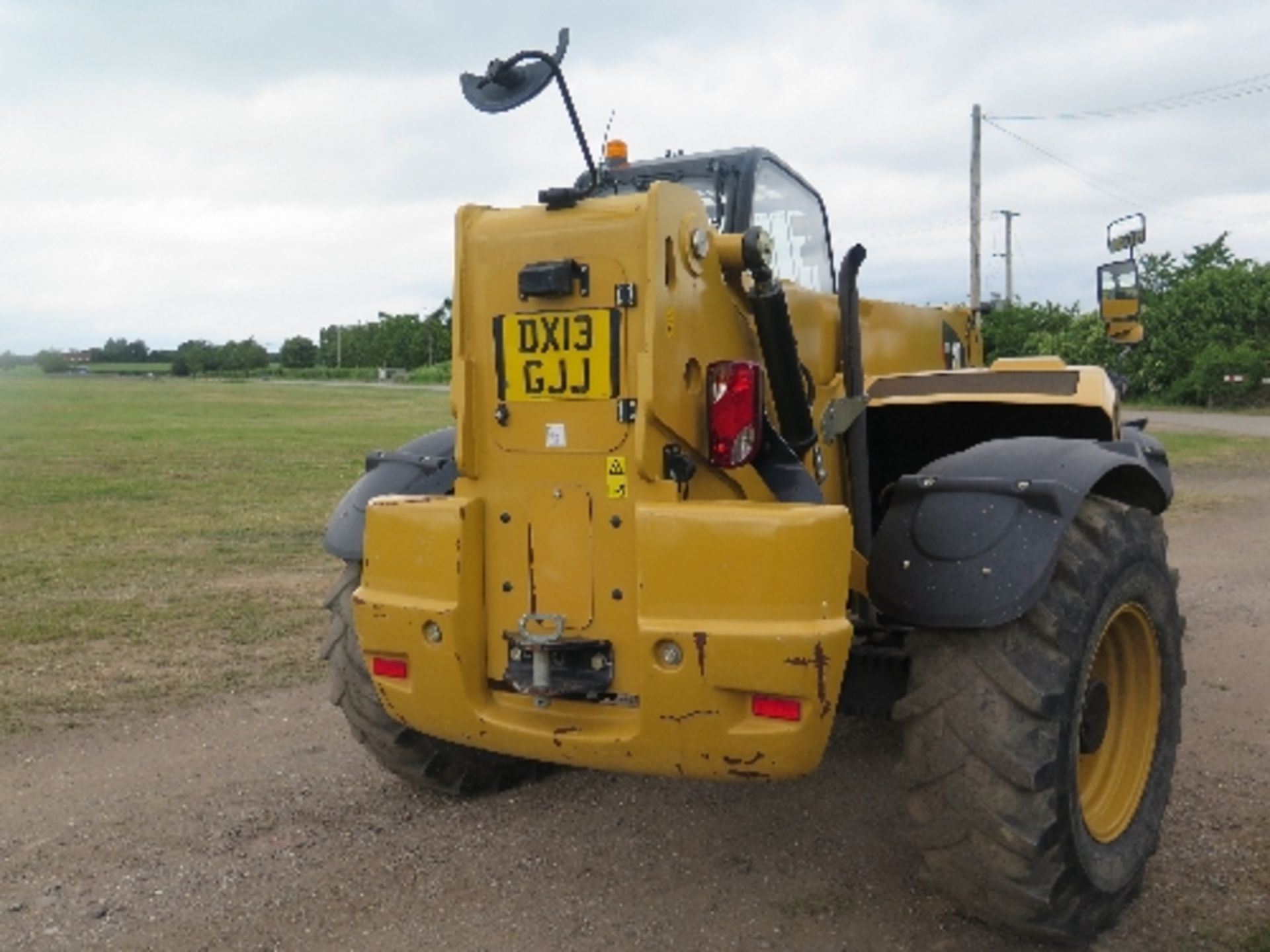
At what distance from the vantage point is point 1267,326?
33062 mm

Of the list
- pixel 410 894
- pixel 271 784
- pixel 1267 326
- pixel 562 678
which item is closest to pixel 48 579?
pixel 271 784

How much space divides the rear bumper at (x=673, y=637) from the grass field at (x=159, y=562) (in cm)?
292

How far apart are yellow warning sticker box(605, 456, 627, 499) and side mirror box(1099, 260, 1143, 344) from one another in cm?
315

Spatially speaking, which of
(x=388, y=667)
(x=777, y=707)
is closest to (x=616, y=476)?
(x=777, y=707)

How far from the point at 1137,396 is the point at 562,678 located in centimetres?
3577

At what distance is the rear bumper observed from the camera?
126 inches

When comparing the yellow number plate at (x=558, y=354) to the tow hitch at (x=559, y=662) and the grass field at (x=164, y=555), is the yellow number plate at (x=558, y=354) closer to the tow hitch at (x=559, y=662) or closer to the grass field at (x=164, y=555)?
the tow hitch at (x=559, y=662)

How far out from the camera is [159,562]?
9.72 m

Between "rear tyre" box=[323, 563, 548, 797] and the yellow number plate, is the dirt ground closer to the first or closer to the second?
"rear tyre" box=[323, 563, 548, 797]

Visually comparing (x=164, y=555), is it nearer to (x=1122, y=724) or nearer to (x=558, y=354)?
A: (x=558, y=354)

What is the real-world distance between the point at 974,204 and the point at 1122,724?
29.3 meters

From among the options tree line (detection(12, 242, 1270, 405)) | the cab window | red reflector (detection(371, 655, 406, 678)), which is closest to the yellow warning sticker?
red reflector (detection(371, 655, 406, 678))

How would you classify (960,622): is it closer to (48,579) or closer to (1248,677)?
(1248,677)

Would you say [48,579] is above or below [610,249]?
below
